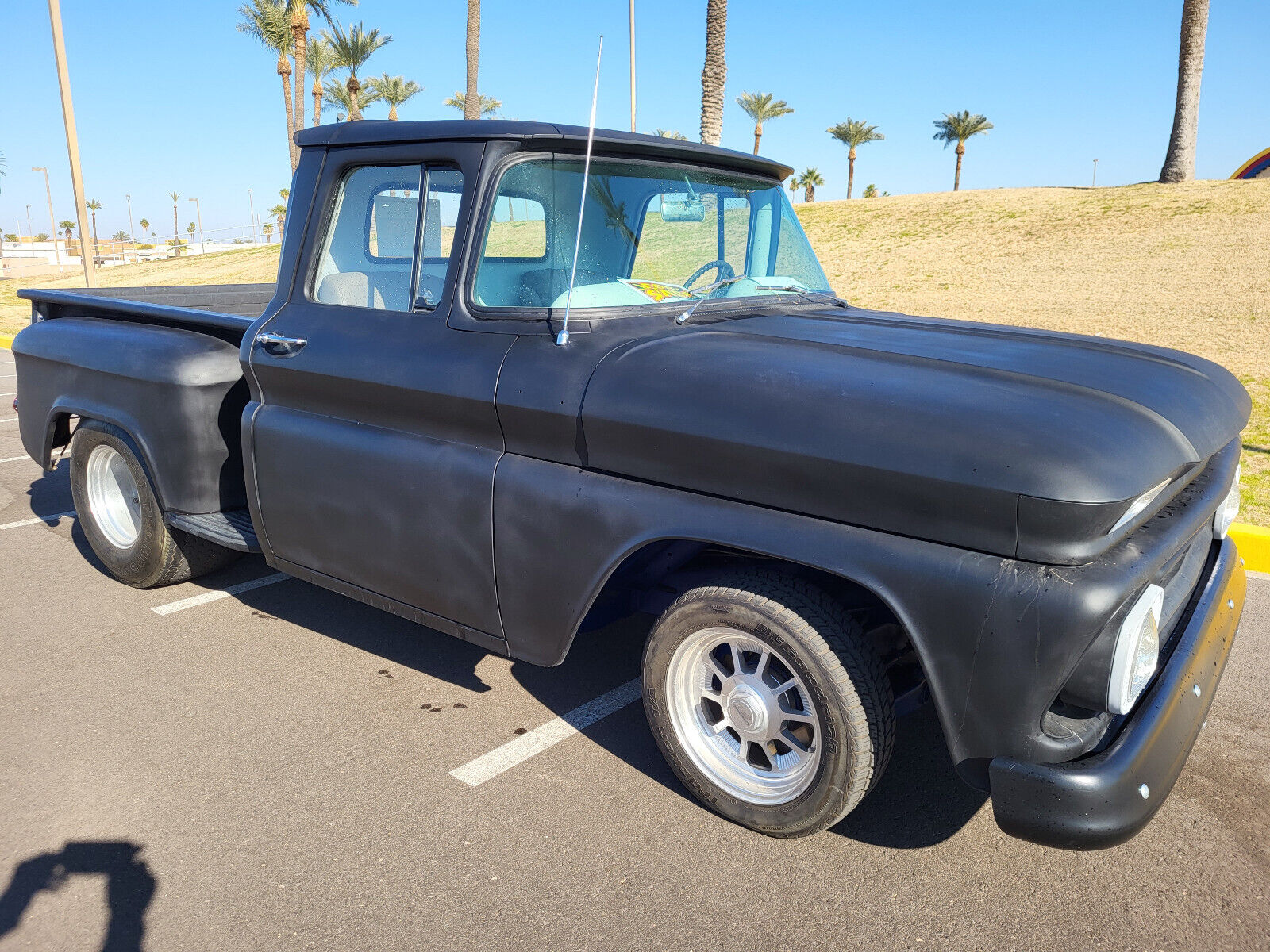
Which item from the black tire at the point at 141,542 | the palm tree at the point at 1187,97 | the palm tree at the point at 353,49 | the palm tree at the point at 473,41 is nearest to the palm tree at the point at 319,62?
the palm tree at the point at 353,49

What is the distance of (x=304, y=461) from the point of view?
3.45m

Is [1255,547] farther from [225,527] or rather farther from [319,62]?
[319,62]

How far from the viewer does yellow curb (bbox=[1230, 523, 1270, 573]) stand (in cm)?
499

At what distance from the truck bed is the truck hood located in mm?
2133

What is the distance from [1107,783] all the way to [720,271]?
2.17 m

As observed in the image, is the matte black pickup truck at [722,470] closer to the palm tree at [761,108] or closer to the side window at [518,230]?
the side window at [518,230]

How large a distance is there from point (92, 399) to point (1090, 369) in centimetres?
411

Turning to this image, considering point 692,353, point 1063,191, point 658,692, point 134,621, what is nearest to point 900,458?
point 692,353

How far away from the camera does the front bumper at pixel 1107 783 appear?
211 cm

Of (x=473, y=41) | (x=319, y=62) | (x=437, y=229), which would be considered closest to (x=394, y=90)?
(x=319, y=62)

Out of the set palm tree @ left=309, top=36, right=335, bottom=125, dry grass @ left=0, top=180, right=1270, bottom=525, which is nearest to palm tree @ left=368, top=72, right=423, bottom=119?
palm tree @ left=309, top=36, right=335, bottom=125

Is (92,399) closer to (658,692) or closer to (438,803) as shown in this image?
(438,803)

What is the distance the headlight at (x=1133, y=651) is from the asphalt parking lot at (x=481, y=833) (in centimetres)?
66

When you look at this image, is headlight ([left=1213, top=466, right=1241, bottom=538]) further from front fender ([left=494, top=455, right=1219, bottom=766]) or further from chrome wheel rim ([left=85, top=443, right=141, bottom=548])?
chrome wheel rim ([left=85, top=443, right=141, bottom=548])
